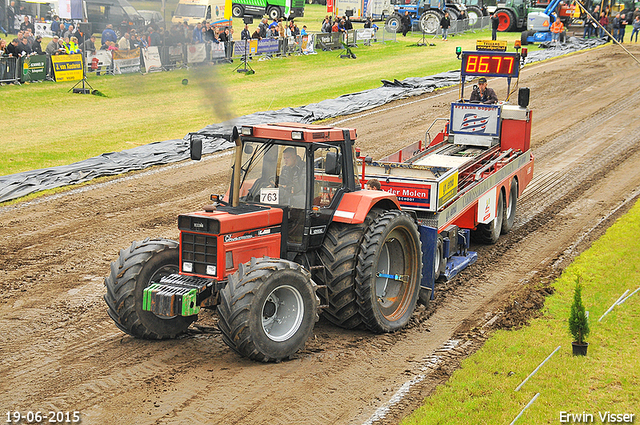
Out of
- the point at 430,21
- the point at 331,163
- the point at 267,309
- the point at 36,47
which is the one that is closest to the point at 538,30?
the point at 430,21

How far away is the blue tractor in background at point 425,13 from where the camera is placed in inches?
1774

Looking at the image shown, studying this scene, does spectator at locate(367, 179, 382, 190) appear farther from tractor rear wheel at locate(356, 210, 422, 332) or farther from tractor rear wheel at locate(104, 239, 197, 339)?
tractor rear wheel at locate(104, 239, 197, 339)

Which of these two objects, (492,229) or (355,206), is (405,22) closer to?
(492,229)

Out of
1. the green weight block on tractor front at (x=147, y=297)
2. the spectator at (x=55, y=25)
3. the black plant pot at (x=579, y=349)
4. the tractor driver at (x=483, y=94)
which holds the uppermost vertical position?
the spectator at (x=55, y=25)

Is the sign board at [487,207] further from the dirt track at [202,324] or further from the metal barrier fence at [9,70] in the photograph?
the metal barrier fence at [9,70]

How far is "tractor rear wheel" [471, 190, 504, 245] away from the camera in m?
12.6

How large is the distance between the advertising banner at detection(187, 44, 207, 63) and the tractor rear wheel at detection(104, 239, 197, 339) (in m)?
2.14

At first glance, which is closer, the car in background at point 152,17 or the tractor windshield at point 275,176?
the car in background at point 152,17

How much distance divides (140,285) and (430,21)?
40.6 metres

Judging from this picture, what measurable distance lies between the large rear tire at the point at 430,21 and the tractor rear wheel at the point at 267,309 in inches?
1570

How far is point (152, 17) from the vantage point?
25.5 feet

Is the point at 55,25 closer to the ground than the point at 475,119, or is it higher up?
higher up

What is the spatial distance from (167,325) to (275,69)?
25385 millimetres

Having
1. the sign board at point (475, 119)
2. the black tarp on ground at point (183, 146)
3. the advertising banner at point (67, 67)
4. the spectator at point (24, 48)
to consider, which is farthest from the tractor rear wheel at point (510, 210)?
the spectator at point (24, 48)
